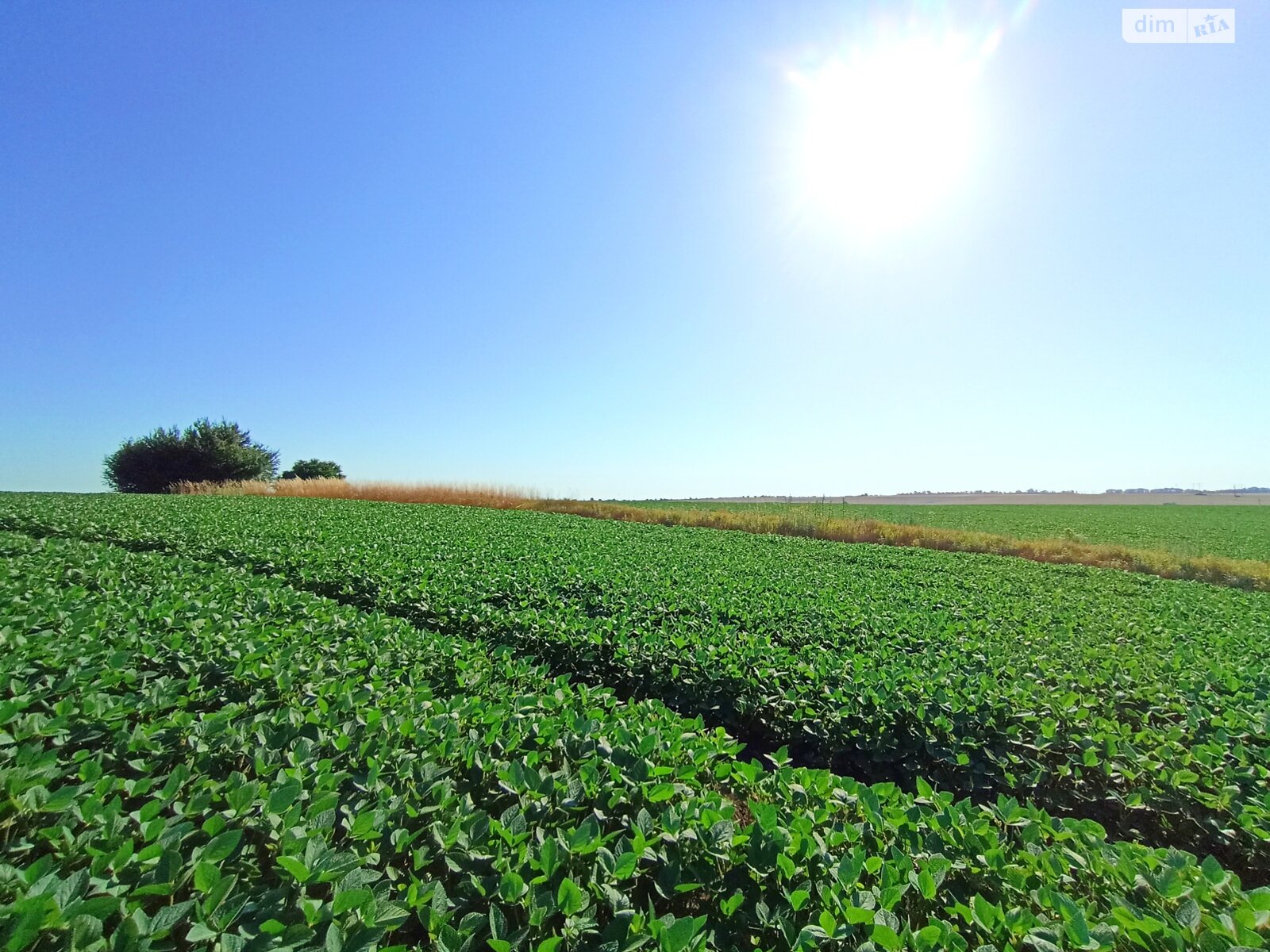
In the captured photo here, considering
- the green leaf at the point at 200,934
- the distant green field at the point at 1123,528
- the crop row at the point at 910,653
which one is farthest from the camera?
the distant green field at the point at 1123,528

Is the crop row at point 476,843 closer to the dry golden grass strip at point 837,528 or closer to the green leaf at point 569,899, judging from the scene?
the green leaf at point 569,899

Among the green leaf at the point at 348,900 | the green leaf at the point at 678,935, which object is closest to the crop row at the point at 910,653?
the green leaf at the point at 678,935

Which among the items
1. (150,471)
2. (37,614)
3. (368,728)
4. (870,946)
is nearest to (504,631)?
(368,728)

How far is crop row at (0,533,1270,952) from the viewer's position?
157 cm

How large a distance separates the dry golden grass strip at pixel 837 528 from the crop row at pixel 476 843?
679 inches

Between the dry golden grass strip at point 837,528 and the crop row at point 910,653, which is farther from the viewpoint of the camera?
the dry golden grass strip at point 837,528

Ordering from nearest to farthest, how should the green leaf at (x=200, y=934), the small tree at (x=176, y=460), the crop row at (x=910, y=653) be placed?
the green leaf at (x=200, y=934), the crop row at (x=910, y=653), the small tree at (x=176, y=460)

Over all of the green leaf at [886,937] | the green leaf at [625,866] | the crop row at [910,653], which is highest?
Answer: the green leaf at [625,866]

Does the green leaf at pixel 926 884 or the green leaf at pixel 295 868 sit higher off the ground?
the green leaf at pixel 295 868

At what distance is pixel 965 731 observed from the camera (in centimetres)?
393

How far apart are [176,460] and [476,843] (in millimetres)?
45997

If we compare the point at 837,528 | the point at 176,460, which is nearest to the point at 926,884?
the point at 837,528

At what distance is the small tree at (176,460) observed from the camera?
35.7 m

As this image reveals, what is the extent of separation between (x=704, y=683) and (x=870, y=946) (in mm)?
3115
